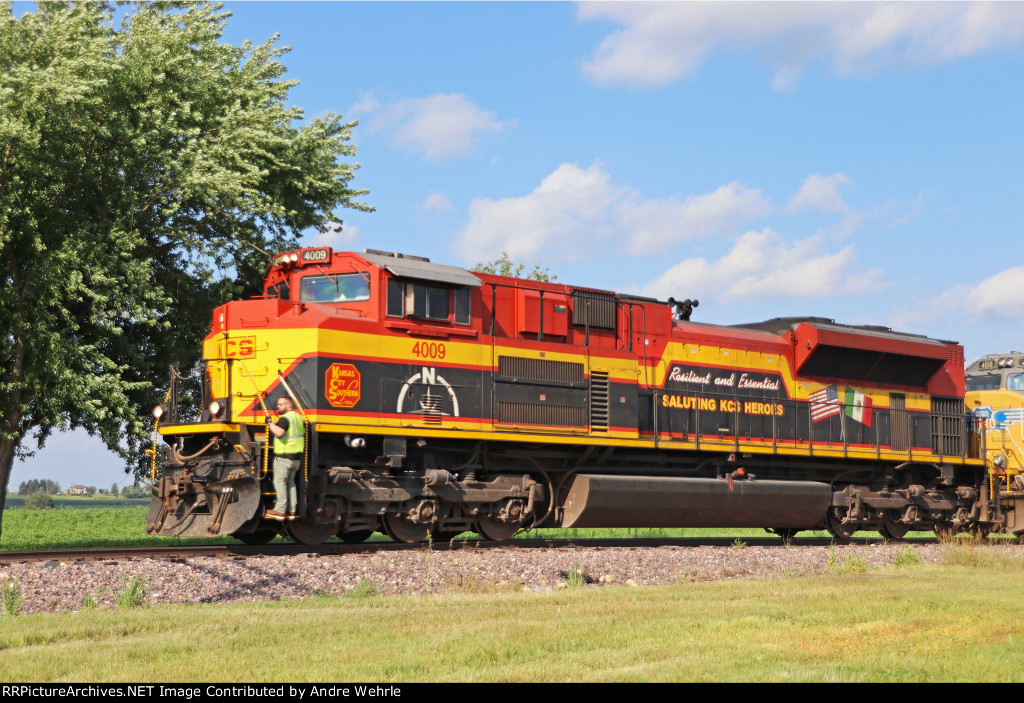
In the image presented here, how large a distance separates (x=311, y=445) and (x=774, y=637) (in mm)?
7289

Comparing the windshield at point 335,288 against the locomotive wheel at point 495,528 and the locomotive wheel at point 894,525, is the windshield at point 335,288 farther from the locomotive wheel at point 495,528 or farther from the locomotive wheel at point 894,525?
the locomotive wheel at point 894,525

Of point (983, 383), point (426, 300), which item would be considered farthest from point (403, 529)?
point (983, 383)

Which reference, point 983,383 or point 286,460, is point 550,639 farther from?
point 983,383

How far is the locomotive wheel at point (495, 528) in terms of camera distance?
1571 cm

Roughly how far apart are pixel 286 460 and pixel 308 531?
5.10ft

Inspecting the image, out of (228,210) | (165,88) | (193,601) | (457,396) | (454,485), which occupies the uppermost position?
(165,88)

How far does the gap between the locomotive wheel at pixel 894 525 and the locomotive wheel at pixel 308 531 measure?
443 inches

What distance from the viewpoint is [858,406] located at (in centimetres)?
1986

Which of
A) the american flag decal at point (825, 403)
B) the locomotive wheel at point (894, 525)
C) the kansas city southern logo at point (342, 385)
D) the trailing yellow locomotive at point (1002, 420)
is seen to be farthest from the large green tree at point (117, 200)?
the trailing yellow locomotive at point (1002, 420)

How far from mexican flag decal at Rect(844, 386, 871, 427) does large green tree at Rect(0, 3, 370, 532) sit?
11071 mm

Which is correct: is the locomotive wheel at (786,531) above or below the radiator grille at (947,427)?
below
